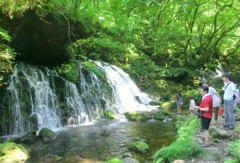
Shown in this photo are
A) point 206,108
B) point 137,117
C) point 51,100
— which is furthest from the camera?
point 137,117

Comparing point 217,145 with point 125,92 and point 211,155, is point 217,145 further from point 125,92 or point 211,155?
point 125,92

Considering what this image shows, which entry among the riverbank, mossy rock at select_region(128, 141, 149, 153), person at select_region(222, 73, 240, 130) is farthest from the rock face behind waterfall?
person at select_region(222, 73, 240, 130)

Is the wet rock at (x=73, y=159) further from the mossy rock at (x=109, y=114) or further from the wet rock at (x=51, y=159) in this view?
the mossy rock at (x=109, y=114)

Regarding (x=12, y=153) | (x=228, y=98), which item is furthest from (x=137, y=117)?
(x=12, y=153)

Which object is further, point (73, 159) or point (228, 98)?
point (73, 159)

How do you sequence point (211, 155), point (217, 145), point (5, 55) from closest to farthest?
1. point (211, 155)
2. point (217, 145)
3. point (5, 55)

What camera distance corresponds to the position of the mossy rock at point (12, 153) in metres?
6.76

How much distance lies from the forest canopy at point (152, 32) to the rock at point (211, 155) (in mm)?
8429

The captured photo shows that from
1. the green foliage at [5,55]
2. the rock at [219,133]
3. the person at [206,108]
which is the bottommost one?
the rock at [219,133]

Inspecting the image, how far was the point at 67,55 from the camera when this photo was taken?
604 inches

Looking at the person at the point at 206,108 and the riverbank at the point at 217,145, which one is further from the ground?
the person at the point at 206,108

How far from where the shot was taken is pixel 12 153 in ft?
22.9

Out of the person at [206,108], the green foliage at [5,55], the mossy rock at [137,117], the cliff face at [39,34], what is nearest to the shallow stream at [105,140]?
the mossy rock at [137,117]

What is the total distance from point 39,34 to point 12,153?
7.08m
